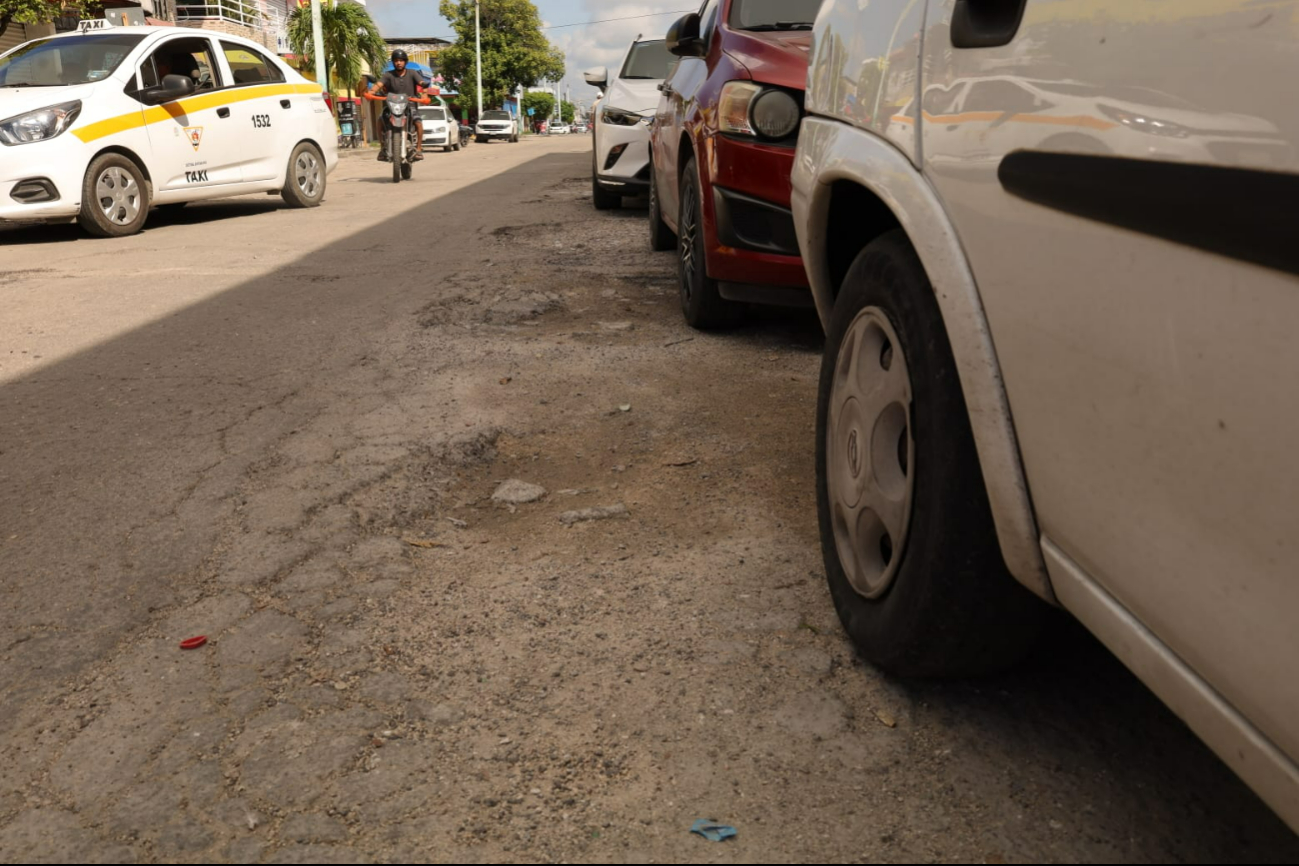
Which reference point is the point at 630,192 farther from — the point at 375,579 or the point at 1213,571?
the point at 1213,571

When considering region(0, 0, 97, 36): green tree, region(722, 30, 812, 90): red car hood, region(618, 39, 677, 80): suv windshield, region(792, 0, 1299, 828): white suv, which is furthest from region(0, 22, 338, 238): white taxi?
region(792, 0, 1299, 828): white suv

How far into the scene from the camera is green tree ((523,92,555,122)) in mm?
117588

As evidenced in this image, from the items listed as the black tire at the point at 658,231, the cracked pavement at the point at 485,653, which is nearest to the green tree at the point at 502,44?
the black tire at the point at 658,231

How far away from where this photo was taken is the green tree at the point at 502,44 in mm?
80250

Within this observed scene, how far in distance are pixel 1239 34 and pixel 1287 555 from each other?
1.79 feet

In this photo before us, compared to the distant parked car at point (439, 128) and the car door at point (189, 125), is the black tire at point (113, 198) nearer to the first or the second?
the car door at point (189, 125)

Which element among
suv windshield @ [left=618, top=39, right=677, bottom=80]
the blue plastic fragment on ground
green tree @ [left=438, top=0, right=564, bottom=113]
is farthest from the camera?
green tree @ [left=438, top=0, right=564, bottom=113]

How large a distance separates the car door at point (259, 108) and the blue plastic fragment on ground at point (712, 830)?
32.9 ft

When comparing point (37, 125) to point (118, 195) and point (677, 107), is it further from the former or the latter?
point (677, 107)

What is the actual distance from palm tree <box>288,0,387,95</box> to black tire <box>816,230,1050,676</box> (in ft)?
96.6

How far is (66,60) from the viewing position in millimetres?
9633

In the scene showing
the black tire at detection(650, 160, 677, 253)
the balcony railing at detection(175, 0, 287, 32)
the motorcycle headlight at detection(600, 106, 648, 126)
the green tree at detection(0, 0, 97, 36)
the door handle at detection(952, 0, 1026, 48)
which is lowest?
the black tire at detection(650, 160, 677, 253)

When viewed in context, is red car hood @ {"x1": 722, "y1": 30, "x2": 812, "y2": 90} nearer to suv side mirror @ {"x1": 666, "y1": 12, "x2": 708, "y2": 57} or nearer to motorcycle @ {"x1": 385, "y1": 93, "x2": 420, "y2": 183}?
suv side mirror @ {"x1": 666, "y1": 12, "x2": 708, "y2": 57}

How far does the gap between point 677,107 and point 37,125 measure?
5.61 metres
